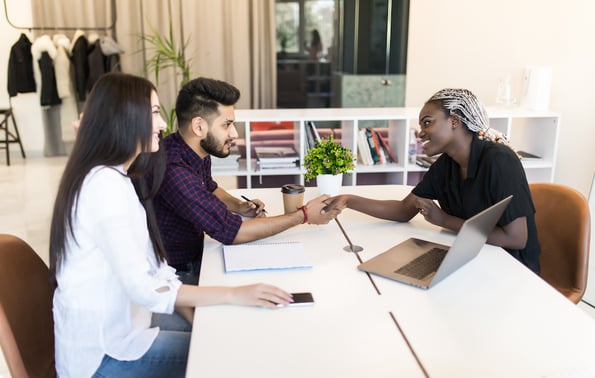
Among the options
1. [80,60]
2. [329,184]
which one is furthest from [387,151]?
[80,60]

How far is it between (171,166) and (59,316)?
63 centimetres

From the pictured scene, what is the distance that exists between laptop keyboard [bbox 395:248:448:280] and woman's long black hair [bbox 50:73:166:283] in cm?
82

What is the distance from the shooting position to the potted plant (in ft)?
7.30

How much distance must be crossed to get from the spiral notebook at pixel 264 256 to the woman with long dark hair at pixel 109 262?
24 cm

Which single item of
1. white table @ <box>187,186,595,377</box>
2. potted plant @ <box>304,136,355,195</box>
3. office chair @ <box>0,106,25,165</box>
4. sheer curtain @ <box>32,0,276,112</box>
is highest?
sheer curtain @ <box>32,0,276,112</box>

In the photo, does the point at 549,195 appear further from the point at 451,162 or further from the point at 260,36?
the point at 260,36

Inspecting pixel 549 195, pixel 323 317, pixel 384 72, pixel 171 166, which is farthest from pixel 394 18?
pixel 323 317

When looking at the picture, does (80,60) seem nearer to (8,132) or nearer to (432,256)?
(8,132)

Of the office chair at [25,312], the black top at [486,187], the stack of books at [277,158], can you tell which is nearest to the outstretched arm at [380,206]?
the black top at [486,187]

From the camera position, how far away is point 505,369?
1186 mm

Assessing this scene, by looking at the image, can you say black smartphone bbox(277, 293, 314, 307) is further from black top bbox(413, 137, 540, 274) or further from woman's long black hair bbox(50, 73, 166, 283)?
black top bbox(413, 137, 540, 274)

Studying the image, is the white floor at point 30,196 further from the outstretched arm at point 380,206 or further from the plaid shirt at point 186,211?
the plaid shirt at point 186,211

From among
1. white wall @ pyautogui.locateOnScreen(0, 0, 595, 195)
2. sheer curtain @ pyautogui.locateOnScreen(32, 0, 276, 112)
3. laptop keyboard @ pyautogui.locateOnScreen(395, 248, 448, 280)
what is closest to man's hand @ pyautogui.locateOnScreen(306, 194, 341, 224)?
laptop keyboard @ pyautogui.locateOnScreen(395, 248, 448, 280)

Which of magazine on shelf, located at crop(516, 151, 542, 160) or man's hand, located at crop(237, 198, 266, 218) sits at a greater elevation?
man's hand, located at crop(237, 198, 266, 218)
